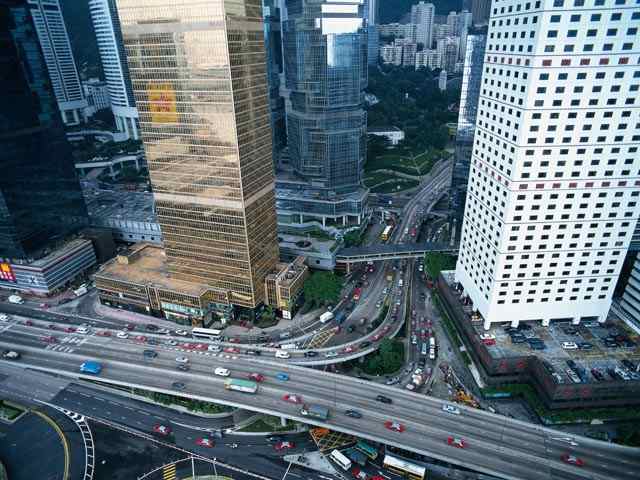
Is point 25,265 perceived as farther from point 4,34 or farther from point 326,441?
point 326,441

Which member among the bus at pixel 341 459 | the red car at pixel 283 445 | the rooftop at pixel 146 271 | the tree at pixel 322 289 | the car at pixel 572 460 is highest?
the rooftop at pixel 146 271

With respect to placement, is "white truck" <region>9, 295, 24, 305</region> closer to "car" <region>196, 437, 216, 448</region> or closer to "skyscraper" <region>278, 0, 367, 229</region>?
"car" <region>196, 437, 216, 448</region>

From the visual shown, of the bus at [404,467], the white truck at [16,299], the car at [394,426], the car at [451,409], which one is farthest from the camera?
the white truck at [16,299]

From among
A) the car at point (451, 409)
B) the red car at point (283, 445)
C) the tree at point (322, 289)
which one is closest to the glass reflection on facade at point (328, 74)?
the tree at point (322, 289)

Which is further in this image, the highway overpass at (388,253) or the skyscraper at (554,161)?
the highway overpass at (388,253)

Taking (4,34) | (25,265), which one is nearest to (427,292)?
(25,265)

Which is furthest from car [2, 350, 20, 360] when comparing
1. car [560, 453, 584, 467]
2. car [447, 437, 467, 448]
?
car [560, 453, 584, 467]

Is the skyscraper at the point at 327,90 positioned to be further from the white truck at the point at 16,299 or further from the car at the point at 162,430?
A: the car at the point at 162,430
